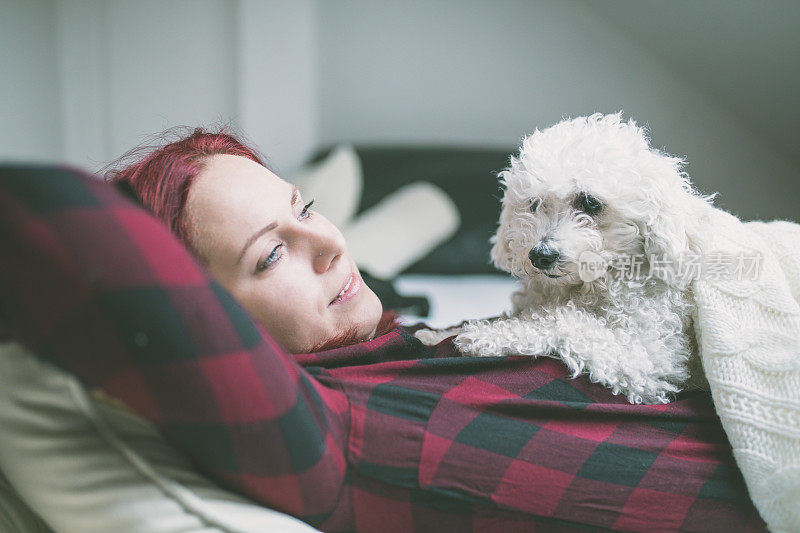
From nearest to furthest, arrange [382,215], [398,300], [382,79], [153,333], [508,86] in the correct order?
[153,333] < [398,300] < [382,215] < [508,86] < [382,79]

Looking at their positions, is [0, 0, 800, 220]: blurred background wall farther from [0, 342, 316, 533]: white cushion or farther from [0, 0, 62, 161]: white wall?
[0, 342, 316, 533]: white cushion

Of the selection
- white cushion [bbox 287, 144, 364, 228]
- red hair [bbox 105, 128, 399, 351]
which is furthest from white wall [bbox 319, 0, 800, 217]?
red hair [bbox 105, 128, 399, 351]

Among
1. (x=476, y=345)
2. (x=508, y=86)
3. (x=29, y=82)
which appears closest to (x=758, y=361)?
(x=476, y=345)

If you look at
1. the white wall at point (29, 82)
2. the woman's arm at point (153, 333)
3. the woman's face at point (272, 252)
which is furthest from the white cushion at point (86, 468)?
the white wall at point (29, 82)

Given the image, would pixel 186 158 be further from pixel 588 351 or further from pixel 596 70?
pixel 596 70

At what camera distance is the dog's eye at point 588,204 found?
3.00 ft

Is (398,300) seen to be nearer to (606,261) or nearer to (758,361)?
(606,261)

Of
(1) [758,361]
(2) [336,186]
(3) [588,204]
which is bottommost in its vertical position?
(2) [336,186]

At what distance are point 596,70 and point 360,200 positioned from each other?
1.35 metres

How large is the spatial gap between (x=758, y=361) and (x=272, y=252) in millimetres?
621

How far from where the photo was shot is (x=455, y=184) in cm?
275

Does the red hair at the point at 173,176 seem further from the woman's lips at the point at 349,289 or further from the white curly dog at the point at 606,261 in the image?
the white curly dog at the point at 606,261

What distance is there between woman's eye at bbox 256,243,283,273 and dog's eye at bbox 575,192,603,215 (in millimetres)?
464

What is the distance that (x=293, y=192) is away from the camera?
2.80ft
